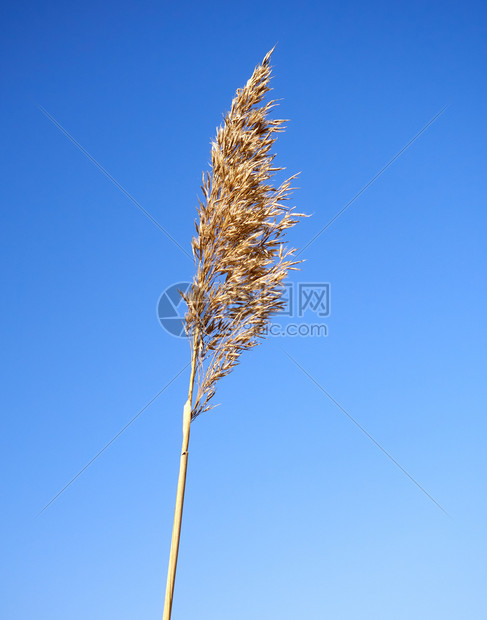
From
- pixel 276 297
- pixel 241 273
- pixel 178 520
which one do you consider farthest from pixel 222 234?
pixel 178 520

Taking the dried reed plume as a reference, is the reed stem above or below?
below

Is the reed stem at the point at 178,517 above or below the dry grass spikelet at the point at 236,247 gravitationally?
below

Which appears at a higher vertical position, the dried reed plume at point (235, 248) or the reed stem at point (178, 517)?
the dried reed plume at point (235, 248)

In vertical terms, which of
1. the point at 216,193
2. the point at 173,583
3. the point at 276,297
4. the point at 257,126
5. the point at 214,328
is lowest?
the point at 173,583

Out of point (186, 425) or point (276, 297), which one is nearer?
point (186, 425)

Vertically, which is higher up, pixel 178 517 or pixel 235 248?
pixel 235 248

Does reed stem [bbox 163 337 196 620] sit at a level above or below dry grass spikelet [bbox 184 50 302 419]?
below

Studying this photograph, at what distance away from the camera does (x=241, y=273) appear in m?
2.88

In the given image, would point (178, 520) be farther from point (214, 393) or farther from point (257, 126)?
point (257, 126)

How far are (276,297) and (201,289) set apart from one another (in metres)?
0.41

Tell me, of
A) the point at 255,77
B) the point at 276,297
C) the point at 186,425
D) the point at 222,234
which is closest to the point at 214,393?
the point at 186,425

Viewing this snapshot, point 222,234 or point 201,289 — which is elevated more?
point 222,234

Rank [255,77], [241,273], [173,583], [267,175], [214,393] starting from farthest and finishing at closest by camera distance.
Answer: [255,77] → [267,175] → [241,273] → [214,393] → [173,583]

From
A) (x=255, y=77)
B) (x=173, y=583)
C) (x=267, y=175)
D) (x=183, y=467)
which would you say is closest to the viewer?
(x=173, y=583)
